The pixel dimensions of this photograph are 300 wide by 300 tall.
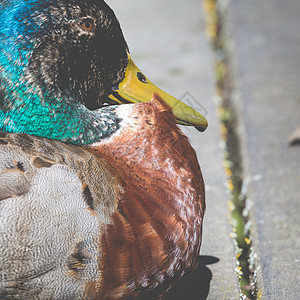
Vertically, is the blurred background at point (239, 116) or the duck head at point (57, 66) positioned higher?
the duck head at point (57, 66)

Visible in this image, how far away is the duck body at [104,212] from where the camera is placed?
1.59m

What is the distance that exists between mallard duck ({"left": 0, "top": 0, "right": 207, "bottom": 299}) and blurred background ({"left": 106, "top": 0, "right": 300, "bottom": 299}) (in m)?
0.44

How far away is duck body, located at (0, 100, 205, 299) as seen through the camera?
1.59 metres

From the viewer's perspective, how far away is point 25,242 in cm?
157

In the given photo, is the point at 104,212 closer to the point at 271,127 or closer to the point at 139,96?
the point at 139,96

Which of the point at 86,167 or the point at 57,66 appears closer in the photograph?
the point at 86,167

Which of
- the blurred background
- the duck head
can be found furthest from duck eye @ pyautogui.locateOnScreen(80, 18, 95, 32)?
the blurred background

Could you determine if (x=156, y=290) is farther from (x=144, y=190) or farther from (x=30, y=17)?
(x=30, y=17)

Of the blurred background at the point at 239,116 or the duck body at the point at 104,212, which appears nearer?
the duck body at the point at 104,212

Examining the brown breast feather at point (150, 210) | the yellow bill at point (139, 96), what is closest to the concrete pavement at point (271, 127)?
the brown breast feather at point (150, 210)

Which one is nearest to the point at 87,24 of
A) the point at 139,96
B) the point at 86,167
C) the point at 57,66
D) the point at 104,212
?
the point at 57,66

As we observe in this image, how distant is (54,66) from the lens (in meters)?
1.94

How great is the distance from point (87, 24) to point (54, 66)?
19 centimetres

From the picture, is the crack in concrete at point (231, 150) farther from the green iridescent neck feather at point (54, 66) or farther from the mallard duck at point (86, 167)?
the green iridescent neck feather at point (54, 66)
